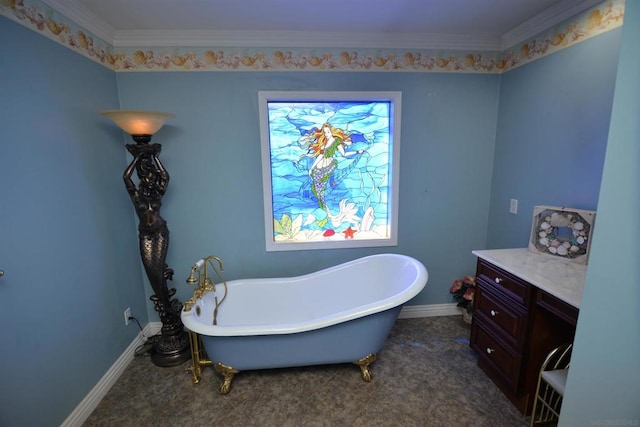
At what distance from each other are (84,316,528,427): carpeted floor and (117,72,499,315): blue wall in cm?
72

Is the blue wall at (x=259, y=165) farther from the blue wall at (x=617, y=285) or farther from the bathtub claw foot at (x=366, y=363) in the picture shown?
the blue wall at (x=617, y=285)

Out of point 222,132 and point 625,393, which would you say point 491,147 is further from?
point 222,132

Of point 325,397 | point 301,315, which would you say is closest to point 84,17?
point 301,315

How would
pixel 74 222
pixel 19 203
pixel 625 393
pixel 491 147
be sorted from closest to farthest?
1. pixel 625 393
2. pixel 19 203
3. pixel 74 222
4. pixel 491 147

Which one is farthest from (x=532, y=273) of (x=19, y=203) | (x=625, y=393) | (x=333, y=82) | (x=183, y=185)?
(x=19, y=203)

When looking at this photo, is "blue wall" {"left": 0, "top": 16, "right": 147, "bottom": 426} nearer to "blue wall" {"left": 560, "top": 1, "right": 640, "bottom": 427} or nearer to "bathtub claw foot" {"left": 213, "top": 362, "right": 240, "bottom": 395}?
"bathtub claw foot" {"left": 213, "top": 362, "right": 240, "bottom": 395}

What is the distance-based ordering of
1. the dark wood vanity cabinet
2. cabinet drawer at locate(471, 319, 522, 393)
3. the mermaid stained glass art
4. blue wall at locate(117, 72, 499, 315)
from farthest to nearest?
the mermaid stained glass art
blue wall at locate(117, 72, 499, 315)
cabinet drawer at locate(471, 319, 522, 393)
the dark wood vanity cabinet

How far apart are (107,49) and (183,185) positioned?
41.5 inches

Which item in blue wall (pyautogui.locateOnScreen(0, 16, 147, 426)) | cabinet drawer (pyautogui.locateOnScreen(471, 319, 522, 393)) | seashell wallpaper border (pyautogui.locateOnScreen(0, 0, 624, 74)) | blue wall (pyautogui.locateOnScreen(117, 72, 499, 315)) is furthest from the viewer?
blue wall (pyautogui.locateOnScreen(117, 72, 499, 315))

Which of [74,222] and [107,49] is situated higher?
[107,49]

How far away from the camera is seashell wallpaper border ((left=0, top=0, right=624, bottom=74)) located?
173 centimetres

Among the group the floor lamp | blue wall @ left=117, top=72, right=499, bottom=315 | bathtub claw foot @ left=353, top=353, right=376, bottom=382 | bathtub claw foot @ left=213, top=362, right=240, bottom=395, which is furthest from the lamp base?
bathtub claw foot @ left=353, top=353, right=376, bottom=382

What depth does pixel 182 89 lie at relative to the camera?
2.13 metres

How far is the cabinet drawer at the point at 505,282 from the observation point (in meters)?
1.51
